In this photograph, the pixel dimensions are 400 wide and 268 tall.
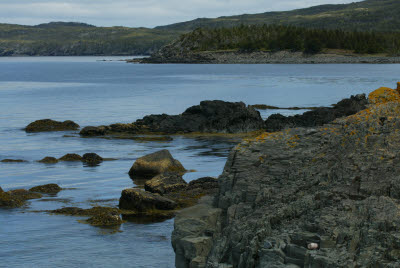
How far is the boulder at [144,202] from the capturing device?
19781mm

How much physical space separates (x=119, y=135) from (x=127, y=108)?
96.1 ft

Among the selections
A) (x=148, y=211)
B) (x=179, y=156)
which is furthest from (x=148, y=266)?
(x=179, y=156)

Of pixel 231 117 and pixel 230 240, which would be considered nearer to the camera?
pixel 230 240

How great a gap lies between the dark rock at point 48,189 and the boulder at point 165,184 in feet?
13.4

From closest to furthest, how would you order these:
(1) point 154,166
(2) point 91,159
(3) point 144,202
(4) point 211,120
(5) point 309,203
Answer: (5) point 309,203, (3) point 144,202, (1) point 154,166, (2) point 91,159, (4) point 211,120

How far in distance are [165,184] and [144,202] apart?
8.61 ft

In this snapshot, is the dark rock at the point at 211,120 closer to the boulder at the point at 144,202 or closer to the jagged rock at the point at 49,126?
the jagged rock at the point at 49,126

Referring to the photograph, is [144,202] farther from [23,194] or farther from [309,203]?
[309,203]

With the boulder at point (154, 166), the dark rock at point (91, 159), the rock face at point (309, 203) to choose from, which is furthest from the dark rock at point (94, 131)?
the rock face at point (309, 203)

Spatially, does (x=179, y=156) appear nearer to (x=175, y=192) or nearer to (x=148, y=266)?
(x=175, y=192)

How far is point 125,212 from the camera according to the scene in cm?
1978

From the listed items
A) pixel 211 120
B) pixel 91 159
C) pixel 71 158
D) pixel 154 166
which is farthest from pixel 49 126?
pixel 154 166

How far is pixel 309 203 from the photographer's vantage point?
1016 centimetres

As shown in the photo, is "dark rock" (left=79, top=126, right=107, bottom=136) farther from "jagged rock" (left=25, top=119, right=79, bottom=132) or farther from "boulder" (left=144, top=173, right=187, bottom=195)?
"boulder" (left=144, top=173, right=187, bottom=195)
